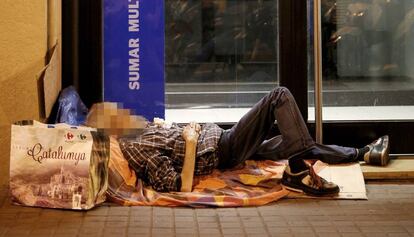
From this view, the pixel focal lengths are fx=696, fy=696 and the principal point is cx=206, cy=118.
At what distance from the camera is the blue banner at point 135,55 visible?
18.5 feet

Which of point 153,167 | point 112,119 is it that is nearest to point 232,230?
point 153,167

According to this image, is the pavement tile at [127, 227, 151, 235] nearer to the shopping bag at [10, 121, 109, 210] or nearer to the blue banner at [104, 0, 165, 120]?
the shopping bag at [10, 121, 109, 210]

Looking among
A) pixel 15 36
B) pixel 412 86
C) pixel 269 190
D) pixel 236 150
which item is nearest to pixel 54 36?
pixel 15 36

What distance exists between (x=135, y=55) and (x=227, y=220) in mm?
1893

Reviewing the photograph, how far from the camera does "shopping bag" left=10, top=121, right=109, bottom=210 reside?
4387 mm

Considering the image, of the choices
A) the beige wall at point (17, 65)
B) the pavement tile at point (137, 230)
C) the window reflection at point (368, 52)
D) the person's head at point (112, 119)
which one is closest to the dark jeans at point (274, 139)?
the person's head at point (112, 119)

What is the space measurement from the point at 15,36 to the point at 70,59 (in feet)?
2.07

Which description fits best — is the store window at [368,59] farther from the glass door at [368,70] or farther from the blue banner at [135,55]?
the blue banner at [135,55]

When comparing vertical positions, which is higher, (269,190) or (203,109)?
(203,109)

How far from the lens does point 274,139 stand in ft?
17.9

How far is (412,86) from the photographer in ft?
20.7

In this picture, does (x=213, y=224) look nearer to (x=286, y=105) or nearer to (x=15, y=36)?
(x=286, y=105)

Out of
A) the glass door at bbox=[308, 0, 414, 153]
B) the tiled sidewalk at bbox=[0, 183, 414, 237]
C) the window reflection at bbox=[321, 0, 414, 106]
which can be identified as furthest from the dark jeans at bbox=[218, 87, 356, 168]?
the window reflection at bbox=[321, 0, 414, 106]

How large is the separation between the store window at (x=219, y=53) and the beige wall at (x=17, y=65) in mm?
1652
